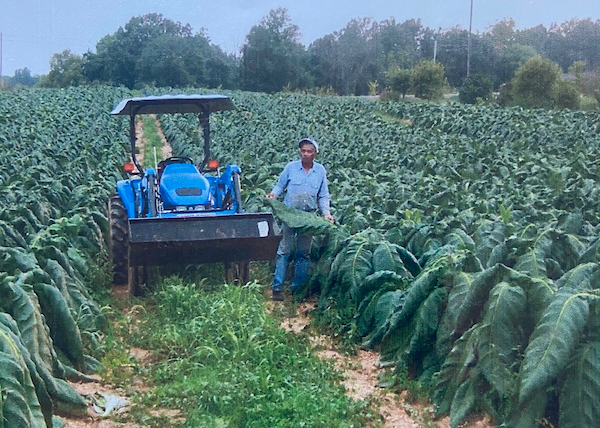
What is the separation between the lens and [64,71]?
81.8 meters

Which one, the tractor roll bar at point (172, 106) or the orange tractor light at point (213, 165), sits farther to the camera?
the orange tractor light at point (213, 165)

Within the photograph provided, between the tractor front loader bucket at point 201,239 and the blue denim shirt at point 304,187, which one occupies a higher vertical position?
the blue denim shirt at point 304,187

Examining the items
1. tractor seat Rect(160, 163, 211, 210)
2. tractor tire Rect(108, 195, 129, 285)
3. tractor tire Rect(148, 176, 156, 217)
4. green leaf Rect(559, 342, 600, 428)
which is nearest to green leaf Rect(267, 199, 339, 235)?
tractor seat Rect(160, 163, 211, 210)

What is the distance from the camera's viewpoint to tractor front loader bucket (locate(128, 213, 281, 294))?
7641 mm

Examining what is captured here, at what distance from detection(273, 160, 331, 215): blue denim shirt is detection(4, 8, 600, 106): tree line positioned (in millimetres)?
57679

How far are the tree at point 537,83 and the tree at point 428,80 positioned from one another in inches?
328

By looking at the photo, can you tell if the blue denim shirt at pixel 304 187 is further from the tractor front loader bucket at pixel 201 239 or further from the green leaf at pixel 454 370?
the green leaf at pixel 454 370

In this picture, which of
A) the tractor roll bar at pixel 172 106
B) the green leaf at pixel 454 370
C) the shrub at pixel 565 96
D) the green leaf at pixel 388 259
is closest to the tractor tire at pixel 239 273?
the tractor roll bar at pixel 172 106

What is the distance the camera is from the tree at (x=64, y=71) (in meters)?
75.9

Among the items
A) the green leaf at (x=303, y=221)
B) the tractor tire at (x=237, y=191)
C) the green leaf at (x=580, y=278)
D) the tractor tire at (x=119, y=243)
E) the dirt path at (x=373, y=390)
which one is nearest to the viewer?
the green leaf at (x=580, y=278)

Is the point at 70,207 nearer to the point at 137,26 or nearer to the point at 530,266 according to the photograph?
the point at 530,266

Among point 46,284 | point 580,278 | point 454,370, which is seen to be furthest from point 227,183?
point 580,278

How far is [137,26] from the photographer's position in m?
70.8

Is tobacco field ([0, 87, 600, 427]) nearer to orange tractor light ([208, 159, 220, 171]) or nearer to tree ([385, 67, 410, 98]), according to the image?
orange tractor light ([208, 159, 220, 171])
